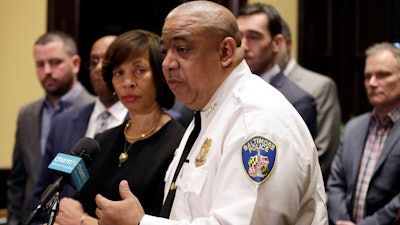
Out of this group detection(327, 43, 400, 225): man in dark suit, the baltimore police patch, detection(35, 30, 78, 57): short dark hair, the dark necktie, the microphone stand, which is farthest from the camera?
detection(35, 30, 78, 57): short dark hair

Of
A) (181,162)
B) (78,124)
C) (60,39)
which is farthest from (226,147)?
(60,39)

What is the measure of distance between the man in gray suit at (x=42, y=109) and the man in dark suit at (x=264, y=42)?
1.11m

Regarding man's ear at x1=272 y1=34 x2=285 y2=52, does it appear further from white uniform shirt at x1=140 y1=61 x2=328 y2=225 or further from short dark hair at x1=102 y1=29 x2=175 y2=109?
white uniform shirt at x1=140 y1=61 x2=328 y2=225

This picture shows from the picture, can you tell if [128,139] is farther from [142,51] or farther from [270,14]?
[270,14]

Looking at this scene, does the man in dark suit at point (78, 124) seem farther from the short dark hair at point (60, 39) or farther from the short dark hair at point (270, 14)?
the short dark hair at point (270, 14)

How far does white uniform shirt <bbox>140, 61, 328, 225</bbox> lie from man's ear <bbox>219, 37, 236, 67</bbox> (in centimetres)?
4

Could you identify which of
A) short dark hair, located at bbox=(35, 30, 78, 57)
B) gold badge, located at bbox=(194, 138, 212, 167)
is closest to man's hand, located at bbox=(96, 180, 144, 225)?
gold badge, located at bbox=(194, 138, 212, 167)

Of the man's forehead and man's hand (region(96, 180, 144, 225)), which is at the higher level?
the man's forehead

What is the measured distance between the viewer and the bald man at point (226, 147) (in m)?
1.80

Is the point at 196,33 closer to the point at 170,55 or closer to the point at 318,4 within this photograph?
the point at 170,55

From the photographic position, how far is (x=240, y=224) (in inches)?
69.3

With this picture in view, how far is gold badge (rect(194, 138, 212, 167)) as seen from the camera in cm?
197

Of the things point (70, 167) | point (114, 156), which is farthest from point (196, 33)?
point (114, 156)

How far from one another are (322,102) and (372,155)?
0.46 meters
